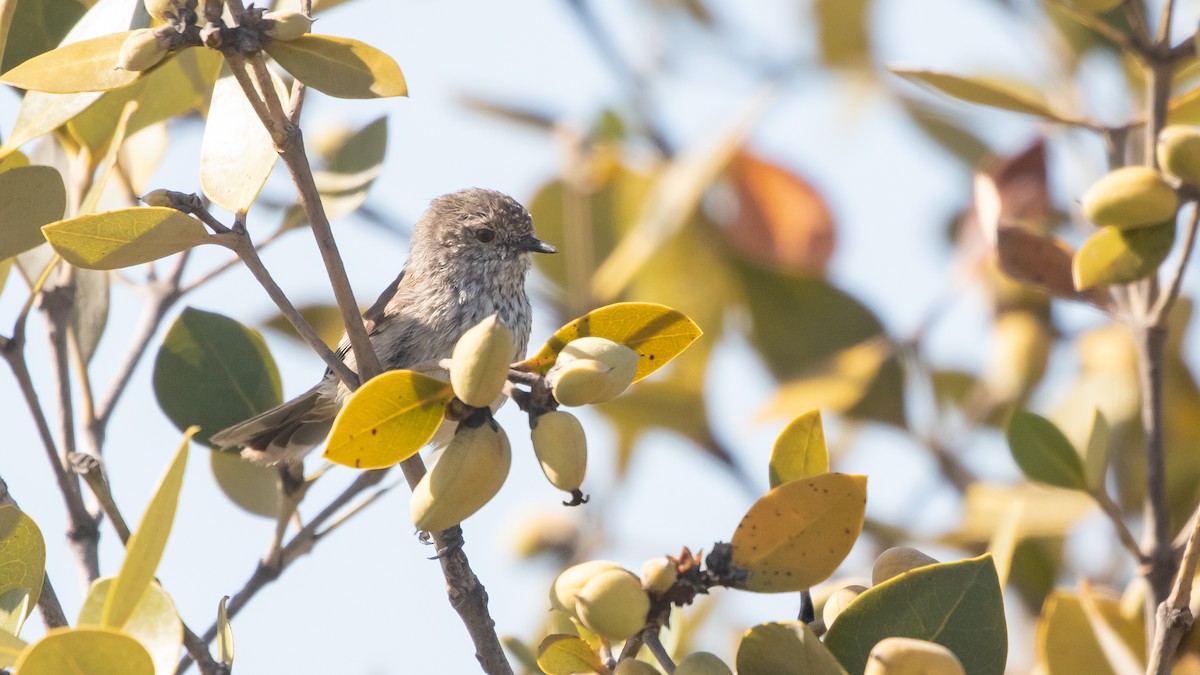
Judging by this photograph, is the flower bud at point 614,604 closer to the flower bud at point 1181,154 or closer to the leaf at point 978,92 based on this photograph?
the flower bud at point 1181,154

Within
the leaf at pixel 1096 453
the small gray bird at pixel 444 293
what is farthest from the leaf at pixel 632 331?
the small gray bird at pixel 444 293

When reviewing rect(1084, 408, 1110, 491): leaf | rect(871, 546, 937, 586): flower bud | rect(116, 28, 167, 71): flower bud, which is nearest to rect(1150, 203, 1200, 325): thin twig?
rect(1084, 408, 1110, 491): leaf

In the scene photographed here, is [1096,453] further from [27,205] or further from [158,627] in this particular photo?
[27,205]

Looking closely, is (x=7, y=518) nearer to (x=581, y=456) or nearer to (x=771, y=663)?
(x=581, y=456)

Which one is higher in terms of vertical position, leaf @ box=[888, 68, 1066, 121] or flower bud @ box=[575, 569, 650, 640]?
leaf @ box=[888, 68, 1066, 121]

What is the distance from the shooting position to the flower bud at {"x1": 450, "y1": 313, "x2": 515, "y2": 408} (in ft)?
5.84

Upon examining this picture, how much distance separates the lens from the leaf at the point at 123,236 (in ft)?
6.44

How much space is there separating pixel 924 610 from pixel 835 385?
1.99 metres

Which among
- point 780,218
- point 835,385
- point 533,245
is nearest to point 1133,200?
point 835,385

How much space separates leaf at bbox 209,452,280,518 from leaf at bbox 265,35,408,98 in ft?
4.47

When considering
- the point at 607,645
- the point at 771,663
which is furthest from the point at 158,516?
the point at 771,663

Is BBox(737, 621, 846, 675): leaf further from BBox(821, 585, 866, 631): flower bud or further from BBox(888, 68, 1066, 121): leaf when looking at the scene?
BBox(888, 68, 1066, 121): leaf

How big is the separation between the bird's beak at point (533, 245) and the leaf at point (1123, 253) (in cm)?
221

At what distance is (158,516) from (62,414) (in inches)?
47.1
